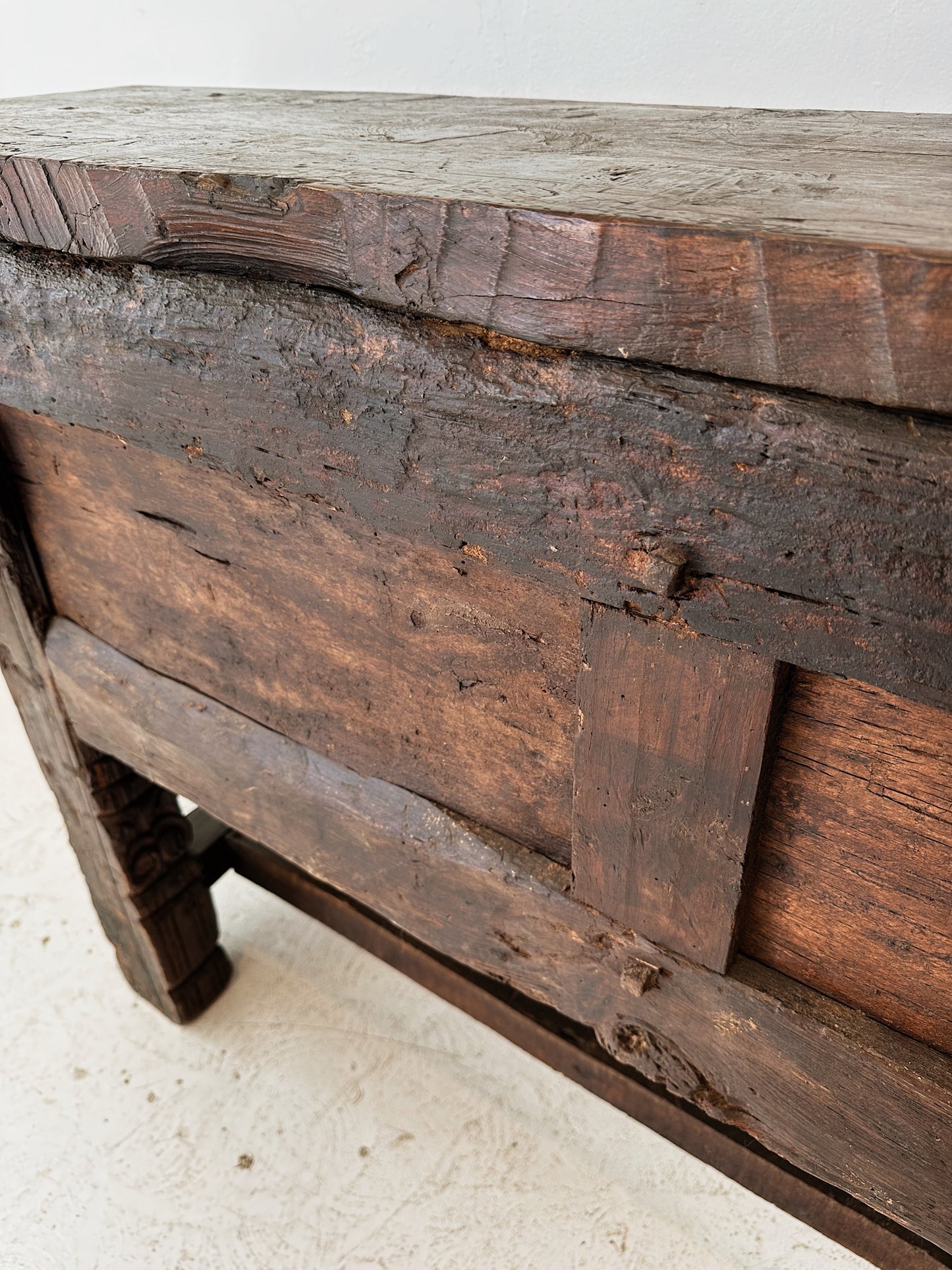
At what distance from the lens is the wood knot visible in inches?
23.9

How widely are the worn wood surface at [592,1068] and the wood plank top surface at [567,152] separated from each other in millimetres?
1031

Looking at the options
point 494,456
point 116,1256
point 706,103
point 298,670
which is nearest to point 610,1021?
point 298,670

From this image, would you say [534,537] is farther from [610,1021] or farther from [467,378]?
[610,1021]

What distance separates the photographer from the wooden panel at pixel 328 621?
804 mm

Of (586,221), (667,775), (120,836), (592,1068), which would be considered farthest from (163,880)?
(586,221)

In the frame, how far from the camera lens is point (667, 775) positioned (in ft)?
2.35

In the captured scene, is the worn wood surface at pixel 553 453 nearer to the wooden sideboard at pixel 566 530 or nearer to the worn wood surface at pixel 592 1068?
the wooden sideboard at pixel 566 530

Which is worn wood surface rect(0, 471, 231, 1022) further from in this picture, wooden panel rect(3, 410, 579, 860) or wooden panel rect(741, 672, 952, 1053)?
wooden panel rect(741, 672, 952, 1053)

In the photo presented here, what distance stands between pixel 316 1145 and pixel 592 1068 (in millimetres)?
454

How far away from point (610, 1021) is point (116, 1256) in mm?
873

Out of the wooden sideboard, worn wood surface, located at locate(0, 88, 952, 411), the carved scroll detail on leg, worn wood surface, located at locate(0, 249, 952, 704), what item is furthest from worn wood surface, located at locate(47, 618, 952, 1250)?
worn wood surface, located at locate(0, 88, 952, 411)

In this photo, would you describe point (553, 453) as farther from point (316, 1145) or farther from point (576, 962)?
point (316, 1145)

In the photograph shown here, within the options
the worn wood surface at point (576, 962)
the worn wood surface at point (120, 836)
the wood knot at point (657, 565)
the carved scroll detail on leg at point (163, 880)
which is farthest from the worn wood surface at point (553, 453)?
the carved scroll detail on leg at point (163, 880)

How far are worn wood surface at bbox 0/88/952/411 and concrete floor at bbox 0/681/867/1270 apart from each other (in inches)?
48.4
